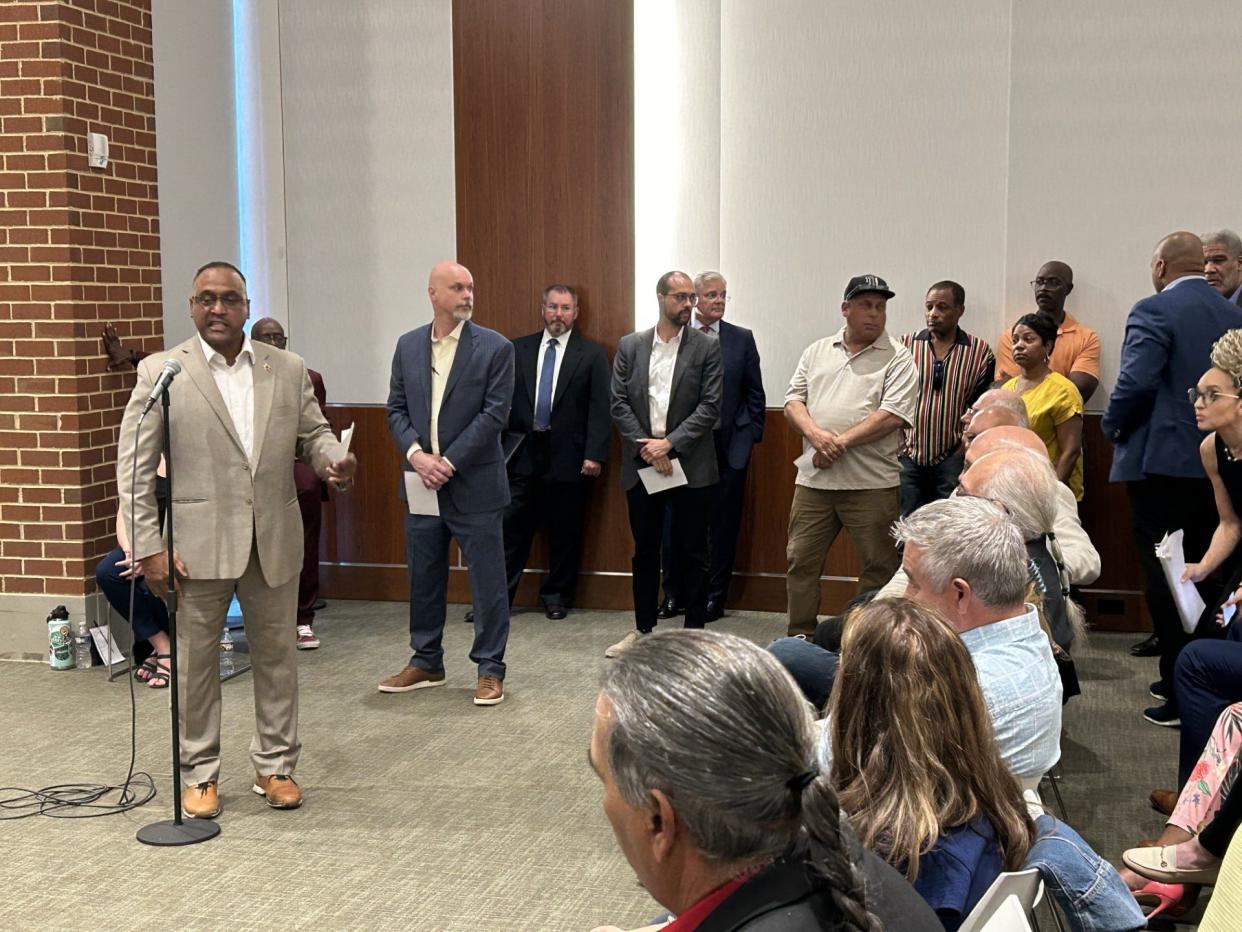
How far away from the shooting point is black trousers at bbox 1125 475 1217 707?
4.68 m

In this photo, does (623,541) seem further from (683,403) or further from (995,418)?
(995,418)

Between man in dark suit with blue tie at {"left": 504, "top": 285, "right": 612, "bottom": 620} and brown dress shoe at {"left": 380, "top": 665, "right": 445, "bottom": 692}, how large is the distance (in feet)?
4.24

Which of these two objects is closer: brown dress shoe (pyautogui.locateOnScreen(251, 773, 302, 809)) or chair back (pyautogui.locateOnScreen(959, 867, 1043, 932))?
→ chair back (pyautogui.locateOnScreen(959, 867, 1043, 932))

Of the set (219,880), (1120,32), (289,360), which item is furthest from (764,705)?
(1120,32)

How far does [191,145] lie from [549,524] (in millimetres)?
2565

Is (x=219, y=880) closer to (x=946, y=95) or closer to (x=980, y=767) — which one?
(x=980, y=767)

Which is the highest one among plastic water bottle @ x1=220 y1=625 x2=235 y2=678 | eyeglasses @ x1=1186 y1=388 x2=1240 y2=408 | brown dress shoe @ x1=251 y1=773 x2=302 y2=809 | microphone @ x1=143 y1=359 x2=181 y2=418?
microphone @ x1=143 y1=359 x2=181 y2=418

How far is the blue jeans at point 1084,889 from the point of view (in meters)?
1.85

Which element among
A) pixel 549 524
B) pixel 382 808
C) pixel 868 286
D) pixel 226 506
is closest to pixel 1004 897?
pixel 382 808

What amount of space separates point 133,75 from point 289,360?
266 centimetres

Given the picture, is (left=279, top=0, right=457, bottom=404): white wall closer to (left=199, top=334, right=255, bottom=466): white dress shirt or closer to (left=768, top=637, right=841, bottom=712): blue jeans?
(left=199, top=334, right=255, bottom=466): white dress shirt

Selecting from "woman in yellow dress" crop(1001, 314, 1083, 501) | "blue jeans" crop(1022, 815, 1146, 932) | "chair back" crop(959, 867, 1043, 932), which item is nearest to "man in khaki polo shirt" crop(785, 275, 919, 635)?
"woman in yellow dress" crop(1001, 314, 1083, 501)

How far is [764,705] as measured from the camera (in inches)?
51.8

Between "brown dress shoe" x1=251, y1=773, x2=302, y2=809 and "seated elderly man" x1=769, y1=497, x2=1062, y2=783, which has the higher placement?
"seated elderly man" x1=769, y1=497, x2=1062, y2=783
